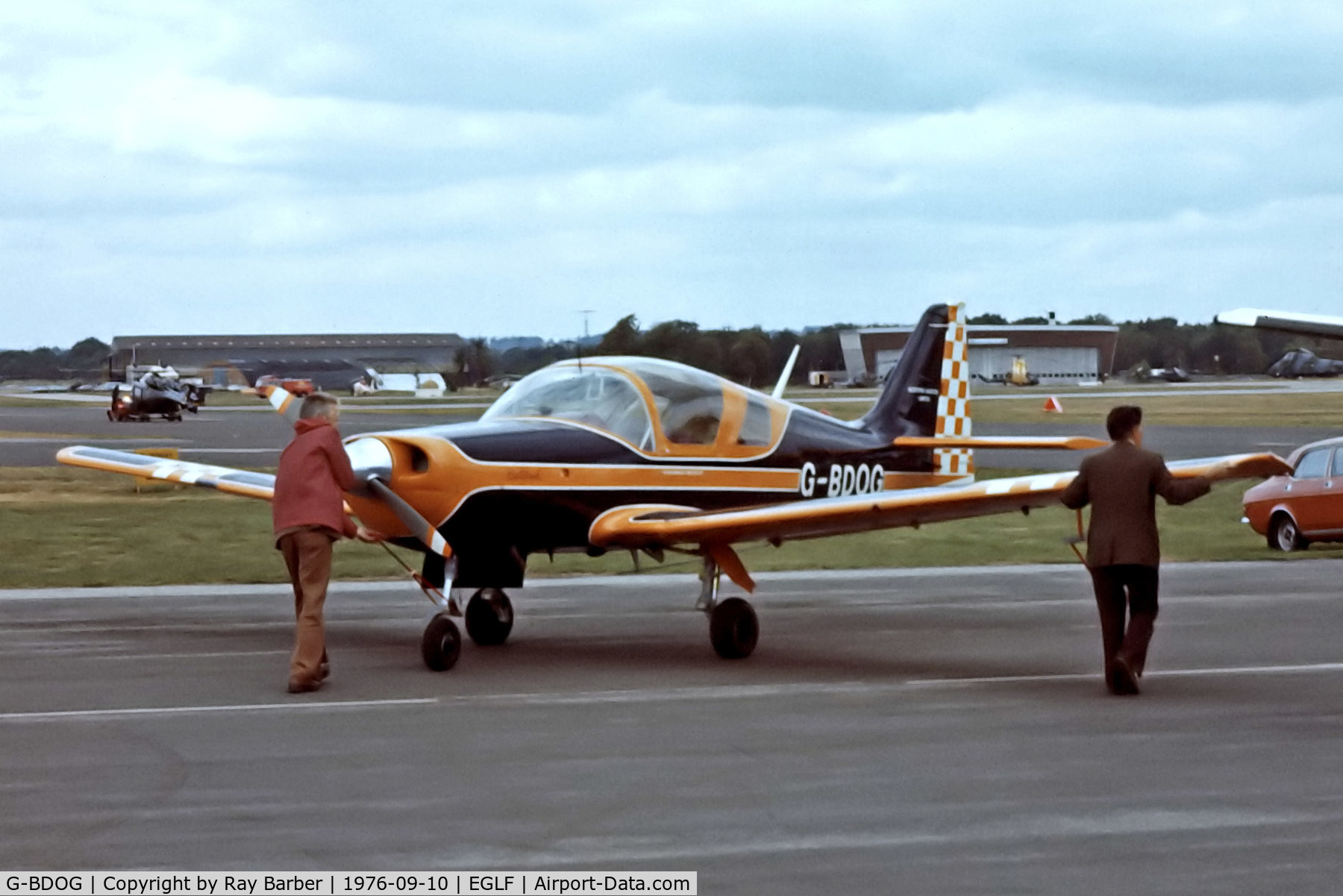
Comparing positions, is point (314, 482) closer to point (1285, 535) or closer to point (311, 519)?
point (311, 519)

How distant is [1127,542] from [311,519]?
488cm

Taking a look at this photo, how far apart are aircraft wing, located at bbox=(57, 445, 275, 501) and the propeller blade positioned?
2571mm

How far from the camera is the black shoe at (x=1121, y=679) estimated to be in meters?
10.2

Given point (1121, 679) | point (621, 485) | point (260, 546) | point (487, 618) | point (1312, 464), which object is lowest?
point (260, 546)

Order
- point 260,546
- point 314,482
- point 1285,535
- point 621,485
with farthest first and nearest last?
1. point 260,546
2. point 1285,535
3. point 621,485
4. point 314,482

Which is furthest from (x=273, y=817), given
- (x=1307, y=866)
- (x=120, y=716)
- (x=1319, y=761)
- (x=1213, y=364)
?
(x=1213, y=364)

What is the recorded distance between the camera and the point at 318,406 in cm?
1105

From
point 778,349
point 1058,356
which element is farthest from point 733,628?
point 1058,356

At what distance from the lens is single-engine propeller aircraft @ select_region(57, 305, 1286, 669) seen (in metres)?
11.8

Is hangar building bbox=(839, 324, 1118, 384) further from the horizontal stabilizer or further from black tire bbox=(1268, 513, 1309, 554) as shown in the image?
the horizontal stabilizer

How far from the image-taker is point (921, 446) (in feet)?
52.1

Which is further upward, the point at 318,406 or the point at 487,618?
the point at 318,406

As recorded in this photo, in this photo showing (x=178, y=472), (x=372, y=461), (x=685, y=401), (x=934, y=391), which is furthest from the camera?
(x=934, y=391)

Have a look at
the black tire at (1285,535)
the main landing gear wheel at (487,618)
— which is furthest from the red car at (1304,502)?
the main landing gear wheel at (487,618)
